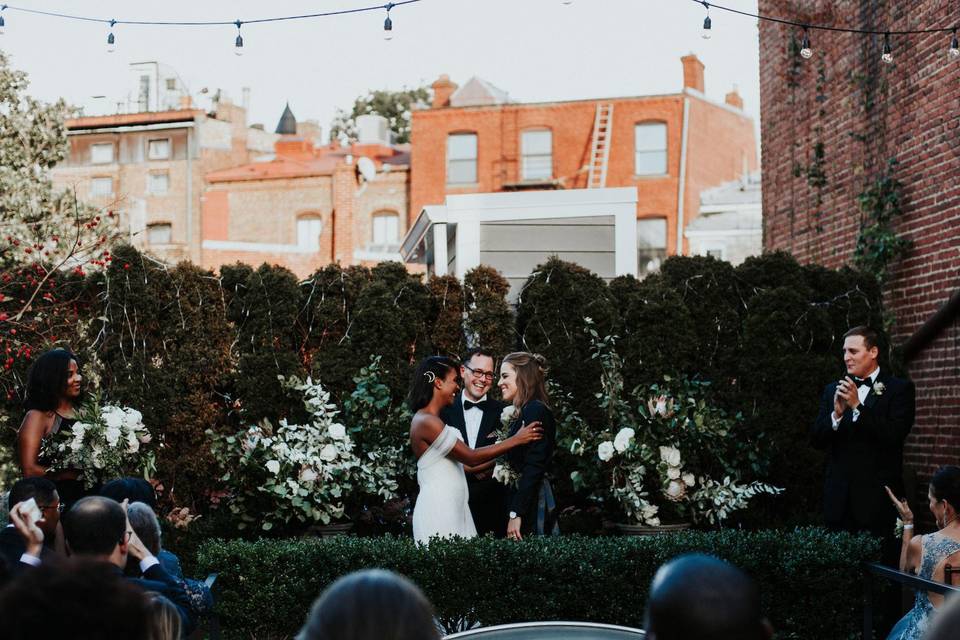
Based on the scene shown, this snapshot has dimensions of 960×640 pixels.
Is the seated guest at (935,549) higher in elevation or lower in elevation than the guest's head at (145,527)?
lower

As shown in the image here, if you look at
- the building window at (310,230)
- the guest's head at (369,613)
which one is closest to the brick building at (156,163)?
the building window at (310,230)

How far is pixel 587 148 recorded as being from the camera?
117 ft

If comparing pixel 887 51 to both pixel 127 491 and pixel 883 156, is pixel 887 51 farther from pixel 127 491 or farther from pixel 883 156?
pixel 127 491

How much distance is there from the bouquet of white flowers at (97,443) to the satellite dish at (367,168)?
98.4 ft

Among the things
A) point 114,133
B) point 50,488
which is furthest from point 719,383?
point 114,133

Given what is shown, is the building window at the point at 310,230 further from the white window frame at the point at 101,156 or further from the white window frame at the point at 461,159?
the white window frame at the point at 101,156

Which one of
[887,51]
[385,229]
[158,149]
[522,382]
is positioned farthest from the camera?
[158,149]

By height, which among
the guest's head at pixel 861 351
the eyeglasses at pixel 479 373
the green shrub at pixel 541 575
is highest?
the guest's head at pixel 861 351

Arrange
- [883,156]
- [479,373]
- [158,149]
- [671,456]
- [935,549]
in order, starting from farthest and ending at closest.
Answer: [158,149] → [883,156] → [671,456] → [479,373] → [935,549]

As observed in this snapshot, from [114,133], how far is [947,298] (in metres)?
37.4

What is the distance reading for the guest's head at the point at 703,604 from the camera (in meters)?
1.87

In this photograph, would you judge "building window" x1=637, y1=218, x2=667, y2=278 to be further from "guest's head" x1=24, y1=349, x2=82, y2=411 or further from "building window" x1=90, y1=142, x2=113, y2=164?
"guest's head" x1=24, y1=349, x2=82, y2=411

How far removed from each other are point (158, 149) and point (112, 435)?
118ft

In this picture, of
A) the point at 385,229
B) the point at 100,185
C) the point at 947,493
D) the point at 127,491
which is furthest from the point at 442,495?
the point at 100,185
